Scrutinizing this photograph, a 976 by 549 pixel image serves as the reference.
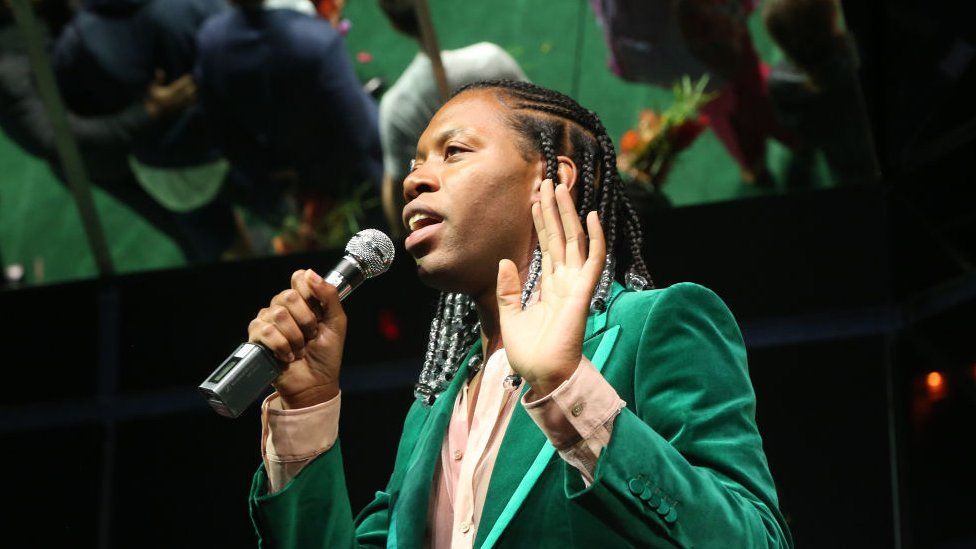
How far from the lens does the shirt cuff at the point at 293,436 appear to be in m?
1.64

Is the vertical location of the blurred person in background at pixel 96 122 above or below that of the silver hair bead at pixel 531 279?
below

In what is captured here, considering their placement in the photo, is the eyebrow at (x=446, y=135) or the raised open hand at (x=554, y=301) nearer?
the raised open hand at (x=554, y=301)

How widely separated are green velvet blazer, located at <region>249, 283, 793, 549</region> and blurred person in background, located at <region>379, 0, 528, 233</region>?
2441 mm

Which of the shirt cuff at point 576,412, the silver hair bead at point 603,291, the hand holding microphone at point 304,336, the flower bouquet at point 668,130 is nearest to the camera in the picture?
the shirt cuff at point 576,412

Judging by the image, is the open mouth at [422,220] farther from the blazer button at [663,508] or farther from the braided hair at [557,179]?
the blazer button at [663,508]

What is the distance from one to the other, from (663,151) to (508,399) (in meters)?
2.44

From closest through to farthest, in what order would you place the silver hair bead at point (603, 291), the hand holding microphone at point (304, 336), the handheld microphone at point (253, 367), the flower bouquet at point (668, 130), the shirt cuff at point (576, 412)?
1. the shirt cuff at point (576, 412)
2. the handheld microphone at point (253, 367)
3. the hand holding microphone at point (304, 336)
4. the silver hair bead at point (603, 291)
5. the flower bouquet at point (668, 130)

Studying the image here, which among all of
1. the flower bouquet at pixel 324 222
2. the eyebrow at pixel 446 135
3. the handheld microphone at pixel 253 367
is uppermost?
the eyebrow at pixel 446 135

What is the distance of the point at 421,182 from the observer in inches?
69.6

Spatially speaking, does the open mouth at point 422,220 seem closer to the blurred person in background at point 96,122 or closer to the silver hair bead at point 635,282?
the silver hair bead at point 635,282

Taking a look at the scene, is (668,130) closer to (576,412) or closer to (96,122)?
(96,122)

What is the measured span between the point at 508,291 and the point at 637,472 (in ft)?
0.84

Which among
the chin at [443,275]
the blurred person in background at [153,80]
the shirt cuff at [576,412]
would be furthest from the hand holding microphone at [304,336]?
the blurred person in background at [153,80]

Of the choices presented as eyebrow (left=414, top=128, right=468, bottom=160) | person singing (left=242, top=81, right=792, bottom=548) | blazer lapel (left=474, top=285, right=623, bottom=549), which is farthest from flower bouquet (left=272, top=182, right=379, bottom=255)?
blazer lapel (left=474, top=285, right=623, bottom=549)
